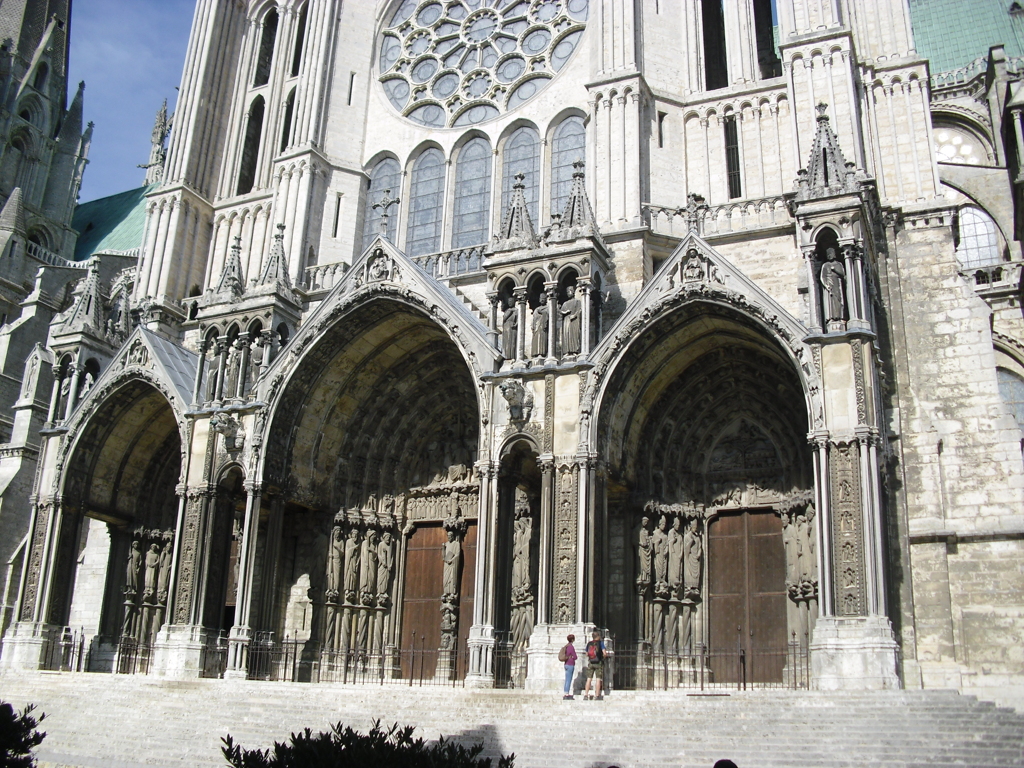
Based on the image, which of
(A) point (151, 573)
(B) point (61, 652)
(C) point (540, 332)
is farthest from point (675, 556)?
(B) point (61, 652)

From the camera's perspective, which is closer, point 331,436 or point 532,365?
point 532,365

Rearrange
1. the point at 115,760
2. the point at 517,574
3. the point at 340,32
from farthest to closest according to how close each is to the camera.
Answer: the point at 340,32 < the point at 517,574 < the point at 115,760

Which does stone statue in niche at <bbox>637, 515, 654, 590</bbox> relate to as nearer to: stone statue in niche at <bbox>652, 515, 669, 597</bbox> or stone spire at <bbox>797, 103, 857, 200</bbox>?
stone statue in niche at <bbox>652, 515, 669, 597</bbox>

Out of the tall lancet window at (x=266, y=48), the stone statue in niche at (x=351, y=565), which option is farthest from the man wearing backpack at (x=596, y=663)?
the tall lancet window at (x=266, y=48)

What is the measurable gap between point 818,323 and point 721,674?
220 inches

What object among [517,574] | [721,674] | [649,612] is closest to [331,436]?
[517,574]

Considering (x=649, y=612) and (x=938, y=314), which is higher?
(x=938, y=314)

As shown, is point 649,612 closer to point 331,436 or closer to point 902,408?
point 902,408

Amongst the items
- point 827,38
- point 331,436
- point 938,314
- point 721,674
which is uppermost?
point 827,38

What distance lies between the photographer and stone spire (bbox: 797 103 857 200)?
14.5 meters

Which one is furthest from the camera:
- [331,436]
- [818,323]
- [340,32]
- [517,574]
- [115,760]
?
[340,32]

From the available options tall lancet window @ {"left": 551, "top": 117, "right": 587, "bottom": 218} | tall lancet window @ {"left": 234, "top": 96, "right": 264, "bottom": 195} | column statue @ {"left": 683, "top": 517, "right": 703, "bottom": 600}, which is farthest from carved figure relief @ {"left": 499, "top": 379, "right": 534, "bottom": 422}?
tall lancet window @ {"left": 234, "top": 96, "right": 264, "bottom": 195}

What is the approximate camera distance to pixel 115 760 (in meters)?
12.2

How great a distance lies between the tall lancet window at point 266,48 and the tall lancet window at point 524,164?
7.23 metres
